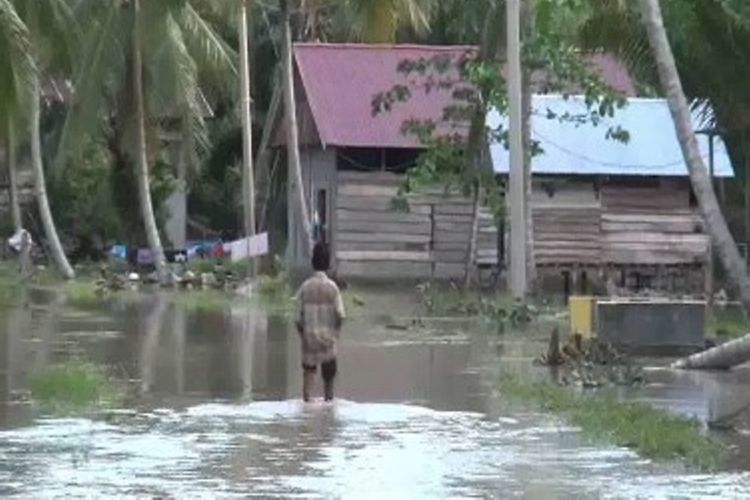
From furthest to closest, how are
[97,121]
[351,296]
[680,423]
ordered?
[97,121] < [351,296] < [680,423]

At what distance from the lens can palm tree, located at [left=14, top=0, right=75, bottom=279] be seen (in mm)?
24672

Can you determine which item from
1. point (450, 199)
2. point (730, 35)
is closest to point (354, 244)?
point (450, 199)

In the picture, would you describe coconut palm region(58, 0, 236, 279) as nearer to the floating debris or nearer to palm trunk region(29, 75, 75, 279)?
palm trunk region(29, 75, 75, 279)

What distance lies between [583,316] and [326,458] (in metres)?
9.64

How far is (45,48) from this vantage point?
31.3 meters

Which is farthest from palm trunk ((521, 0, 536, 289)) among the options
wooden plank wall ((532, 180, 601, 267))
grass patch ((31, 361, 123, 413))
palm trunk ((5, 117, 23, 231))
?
palm trunk ((5, 117, 23, 231))

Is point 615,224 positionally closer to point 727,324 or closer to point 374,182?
point 374,182

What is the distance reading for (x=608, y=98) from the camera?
3075cm

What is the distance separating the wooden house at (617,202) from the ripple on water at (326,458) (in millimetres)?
22638

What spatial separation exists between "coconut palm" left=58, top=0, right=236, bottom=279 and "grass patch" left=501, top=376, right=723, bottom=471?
19696 mm

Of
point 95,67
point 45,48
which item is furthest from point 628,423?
point 95,67

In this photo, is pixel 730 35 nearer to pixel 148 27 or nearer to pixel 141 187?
pixel 148 27

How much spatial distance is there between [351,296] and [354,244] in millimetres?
5770

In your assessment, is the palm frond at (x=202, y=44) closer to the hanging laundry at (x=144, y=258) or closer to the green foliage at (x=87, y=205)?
the hanging laundry at (x=144, y=258)
